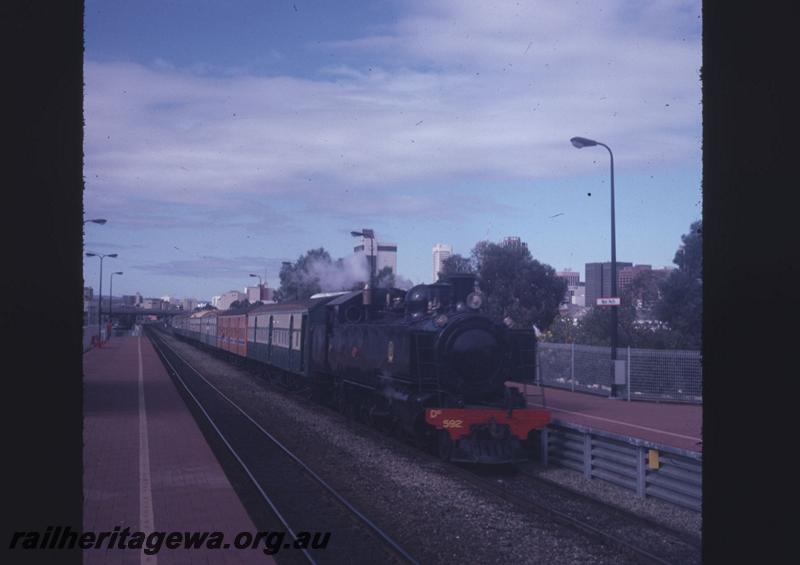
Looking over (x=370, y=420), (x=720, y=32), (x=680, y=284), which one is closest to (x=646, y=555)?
(x=720, y=32)

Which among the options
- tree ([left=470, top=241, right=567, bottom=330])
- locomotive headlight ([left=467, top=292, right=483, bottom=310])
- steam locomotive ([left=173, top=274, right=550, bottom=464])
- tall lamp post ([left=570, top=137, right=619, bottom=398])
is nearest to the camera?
steam locomotive ([left=173, top=274, right=550, bottom=464])

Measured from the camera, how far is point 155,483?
10008 mm

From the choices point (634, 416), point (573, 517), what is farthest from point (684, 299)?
point (573, 517)

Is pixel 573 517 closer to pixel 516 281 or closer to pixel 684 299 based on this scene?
pixel 684 299

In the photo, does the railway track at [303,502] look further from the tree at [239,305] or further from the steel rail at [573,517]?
the tree at [239,305]

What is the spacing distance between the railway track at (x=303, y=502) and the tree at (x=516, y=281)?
16.9 metres

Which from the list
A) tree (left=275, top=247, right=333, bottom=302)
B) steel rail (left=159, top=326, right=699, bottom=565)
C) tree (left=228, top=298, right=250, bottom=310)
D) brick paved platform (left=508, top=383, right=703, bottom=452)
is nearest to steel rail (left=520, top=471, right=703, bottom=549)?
steel rail (left=159, top=326, right=699, bottom=565)

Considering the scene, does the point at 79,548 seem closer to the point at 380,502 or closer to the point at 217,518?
the point at 217,518

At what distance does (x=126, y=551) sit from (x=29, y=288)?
231 inches

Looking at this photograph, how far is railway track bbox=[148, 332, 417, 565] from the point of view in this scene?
7.58 meters

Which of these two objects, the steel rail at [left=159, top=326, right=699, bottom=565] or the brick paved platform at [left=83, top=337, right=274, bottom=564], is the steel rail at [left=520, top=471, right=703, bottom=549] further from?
the brick paved platform at [left=83, top=337, right=274, bottom=564]

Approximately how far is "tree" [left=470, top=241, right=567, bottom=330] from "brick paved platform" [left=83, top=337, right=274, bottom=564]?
16.8 m

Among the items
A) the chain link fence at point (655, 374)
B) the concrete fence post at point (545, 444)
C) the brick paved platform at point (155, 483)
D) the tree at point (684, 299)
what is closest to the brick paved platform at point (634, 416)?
the chain link fence at point (655, 374)

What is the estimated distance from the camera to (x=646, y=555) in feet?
23.6
